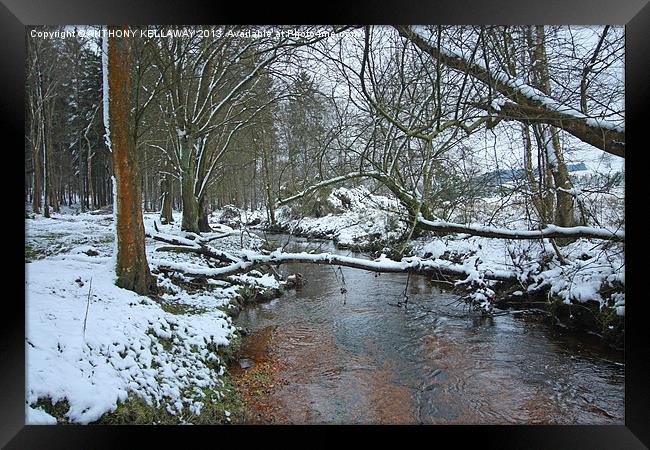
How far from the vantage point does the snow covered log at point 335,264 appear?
10.2 ft

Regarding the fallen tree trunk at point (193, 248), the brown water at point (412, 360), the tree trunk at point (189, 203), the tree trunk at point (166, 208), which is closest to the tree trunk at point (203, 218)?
the tree trunk at point (189, 203)

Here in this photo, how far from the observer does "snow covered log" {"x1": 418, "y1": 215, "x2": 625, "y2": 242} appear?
7.64 feet

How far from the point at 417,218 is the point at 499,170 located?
0.90 m

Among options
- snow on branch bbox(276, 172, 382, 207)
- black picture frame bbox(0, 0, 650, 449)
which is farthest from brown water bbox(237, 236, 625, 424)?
snow on branch bbox(276, 172, 382, 207)

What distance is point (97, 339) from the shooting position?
1.95m

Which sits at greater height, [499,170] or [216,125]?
[216,125]

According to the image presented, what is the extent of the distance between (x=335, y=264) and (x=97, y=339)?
196 cm

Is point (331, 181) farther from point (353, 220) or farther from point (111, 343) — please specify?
point (111, 343)

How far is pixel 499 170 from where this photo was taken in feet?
9.50

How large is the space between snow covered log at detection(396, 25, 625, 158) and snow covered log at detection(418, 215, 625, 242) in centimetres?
61
